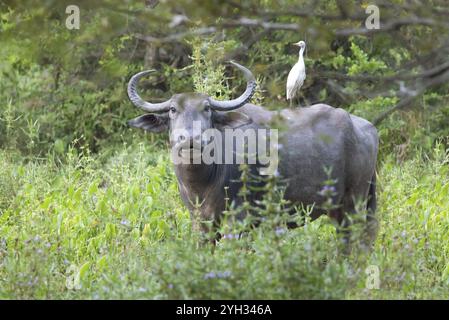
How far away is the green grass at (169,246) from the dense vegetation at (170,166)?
0.5 inches

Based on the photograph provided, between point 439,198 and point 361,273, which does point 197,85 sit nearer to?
point 439,198

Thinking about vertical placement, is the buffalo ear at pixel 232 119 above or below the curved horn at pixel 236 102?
below

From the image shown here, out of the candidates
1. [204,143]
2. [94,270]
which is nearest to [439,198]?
[204,143]

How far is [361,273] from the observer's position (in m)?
5.39

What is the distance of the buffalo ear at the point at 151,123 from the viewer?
692 centimetres

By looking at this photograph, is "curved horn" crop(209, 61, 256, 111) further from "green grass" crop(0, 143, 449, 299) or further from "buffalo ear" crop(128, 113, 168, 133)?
"green grass" crop(0, 143, 449, 299)

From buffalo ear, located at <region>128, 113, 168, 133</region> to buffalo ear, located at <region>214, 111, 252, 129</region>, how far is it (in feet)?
1.27

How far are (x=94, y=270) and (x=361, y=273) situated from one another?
2.12 metres

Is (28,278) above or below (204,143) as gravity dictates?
below

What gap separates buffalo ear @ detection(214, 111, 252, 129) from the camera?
268 inches

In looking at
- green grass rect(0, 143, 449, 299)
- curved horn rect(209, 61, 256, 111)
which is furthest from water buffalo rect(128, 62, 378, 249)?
green grass rect(0, 143, 449, 299)

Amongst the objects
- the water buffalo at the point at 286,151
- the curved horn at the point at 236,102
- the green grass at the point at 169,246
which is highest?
the curved horn at the point at 236,102

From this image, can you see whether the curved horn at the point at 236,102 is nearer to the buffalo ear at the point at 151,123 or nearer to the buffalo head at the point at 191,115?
the buffalo head at the point at 191,115

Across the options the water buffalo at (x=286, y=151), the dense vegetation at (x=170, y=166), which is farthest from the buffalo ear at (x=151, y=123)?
the dense vegetation at (x=170, y=166)
